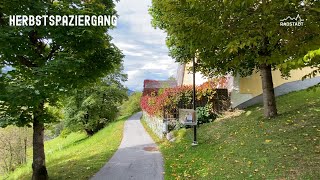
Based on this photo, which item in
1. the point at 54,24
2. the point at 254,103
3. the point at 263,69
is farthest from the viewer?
the point at 254,103

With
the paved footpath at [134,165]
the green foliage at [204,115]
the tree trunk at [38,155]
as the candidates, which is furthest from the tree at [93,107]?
the tree trunk at [38,155]

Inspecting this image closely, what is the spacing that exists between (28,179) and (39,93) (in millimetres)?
6261

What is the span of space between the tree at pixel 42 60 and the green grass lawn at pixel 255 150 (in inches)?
180

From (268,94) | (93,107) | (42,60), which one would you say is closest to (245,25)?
(42,60)

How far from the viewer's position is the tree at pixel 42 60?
7.93 meters

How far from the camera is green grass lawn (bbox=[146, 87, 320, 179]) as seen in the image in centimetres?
759

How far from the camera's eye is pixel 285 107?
1495cm

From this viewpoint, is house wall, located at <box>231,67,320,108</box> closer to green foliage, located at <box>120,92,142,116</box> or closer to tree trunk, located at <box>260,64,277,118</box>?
tree trunk, located at <box>260,64,277,118</box>

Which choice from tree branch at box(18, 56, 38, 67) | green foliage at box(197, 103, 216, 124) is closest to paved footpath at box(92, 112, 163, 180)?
green foliage at box(197, 103, 216, 124)

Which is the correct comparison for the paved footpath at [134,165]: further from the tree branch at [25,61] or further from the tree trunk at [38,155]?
the tree branch at [25,61]

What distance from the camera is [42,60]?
934cm

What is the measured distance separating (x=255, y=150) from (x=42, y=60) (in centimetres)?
758

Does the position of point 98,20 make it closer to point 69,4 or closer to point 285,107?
point 69,4

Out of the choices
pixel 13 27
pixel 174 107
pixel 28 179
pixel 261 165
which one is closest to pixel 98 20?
pixel 13 27
